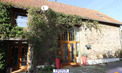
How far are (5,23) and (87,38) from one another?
6802mm

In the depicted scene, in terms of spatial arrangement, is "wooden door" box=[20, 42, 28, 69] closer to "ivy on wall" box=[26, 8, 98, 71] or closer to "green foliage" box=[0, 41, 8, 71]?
"ivy on wall" box=[26, 8, 98, 71]

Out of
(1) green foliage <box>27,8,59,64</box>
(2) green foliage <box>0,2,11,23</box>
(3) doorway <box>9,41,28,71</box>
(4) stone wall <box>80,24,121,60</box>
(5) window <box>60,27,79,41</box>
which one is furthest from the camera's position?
(4) stone wall <box>80,24,121,60</box>

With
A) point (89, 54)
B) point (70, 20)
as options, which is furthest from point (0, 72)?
point (89, 54)

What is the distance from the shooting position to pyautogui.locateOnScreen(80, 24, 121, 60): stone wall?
281 inches

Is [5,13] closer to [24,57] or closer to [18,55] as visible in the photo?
[18,55]

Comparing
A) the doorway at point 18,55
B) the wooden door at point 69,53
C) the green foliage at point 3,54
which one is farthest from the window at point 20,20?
the wooden door at point 69,53

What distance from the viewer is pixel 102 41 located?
25.9 ft

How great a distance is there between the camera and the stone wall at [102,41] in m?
7.15

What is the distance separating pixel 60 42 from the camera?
6.45m

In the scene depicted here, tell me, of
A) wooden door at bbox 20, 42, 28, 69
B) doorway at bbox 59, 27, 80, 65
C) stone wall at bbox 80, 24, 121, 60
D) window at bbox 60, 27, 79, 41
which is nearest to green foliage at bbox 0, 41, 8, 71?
wooden door at bbox 20, 42, 28, 69

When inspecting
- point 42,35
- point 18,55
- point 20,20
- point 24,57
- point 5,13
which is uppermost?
point 5,13

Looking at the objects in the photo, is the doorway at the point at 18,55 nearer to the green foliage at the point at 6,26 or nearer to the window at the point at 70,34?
the green foliage at the point at 6,26

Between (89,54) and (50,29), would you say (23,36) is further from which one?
(89,54)

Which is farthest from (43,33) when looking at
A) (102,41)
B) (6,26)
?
(102,41)
